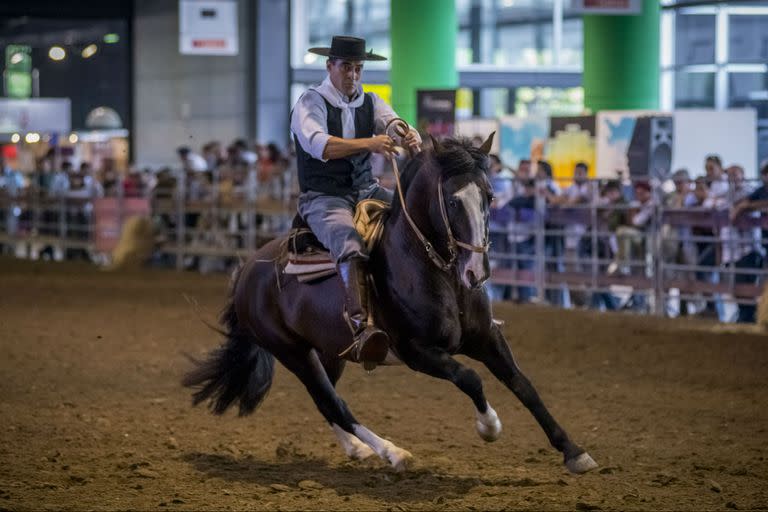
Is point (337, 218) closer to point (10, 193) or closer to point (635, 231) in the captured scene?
point (635, 231)

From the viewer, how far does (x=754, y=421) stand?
9062 mm

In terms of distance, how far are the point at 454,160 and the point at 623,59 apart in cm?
1581

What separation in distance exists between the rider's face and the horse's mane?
0.68m

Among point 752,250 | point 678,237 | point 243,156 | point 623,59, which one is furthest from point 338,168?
point 623,59

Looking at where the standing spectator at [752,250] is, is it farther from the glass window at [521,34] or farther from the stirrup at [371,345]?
the glass window at [521,34]

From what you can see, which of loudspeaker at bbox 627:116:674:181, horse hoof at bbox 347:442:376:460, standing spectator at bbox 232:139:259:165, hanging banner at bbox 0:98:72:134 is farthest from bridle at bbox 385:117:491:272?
hanging banner at bbox 0:98:72:134

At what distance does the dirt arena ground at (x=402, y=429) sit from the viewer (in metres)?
6.78

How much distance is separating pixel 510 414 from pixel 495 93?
2373cm

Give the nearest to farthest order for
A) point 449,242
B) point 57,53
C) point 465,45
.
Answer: point 449,242 → point 465,45 → point 57,53

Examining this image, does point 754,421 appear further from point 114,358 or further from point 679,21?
point 679,21

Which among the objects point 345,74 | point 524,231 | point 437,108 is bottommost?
point 524,231

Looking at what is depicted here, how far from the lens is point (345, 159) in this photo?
7.78 m

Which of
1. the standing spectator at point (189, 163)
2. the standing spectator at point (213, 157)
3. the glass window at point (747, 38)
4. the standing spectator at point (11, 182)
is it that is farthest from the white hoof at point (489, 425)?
the standing spectator at point (11, 182)

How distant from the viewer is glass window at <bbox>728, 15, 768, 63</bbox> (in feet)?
82.6
